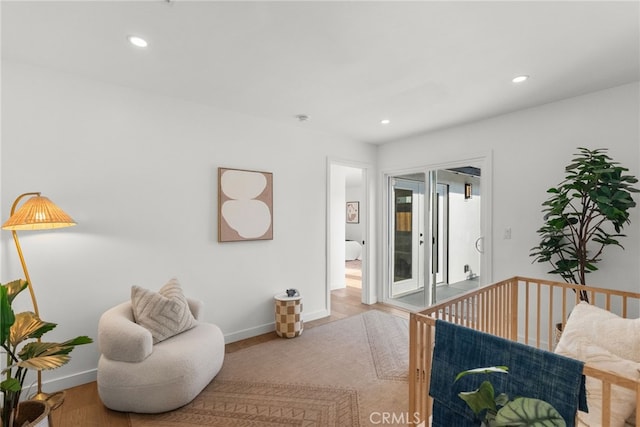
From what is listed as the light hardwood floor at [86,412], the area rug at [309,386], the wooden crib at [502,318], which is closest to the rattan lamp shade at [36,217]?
the light hardwood floor at [86,412]

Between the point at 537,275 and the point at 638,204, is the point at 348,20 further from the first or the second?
the point at 537,275

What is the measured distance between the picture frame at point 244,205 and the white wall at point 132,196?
9 centimetres

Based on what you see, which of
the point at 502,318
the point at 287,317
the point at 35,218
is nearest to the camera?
the point at 35,218

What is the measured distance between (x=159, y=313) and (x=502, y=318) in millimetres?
2531

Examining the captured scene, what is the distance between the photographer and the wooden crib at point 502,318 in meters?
1.44

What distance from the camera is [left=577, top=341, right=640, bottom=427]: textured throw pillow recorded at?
1.22 m

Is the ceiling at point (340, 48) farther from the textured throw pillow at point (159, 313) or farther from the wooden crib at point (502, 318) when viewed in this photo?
the textured throw pillow at point (159, 313)

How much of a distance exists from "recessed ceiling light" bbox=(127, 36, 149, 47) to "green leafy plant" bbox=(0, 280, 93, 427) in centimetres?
152

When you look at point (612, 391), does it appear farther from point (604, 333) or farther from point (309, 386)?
point (309, 386)

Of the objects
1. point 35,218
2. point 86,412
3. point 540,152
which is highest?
point 540,152

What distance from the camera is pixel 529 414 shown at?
0.80 m

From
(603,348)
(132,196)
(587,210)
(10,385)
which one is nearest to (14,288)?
(10,385)

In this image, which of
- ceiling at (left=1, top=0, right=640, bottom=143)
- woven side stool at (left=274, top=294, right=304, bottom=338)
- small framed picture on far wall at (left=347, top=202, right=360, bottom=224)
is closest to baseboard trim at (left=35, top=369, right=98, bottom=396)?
woven side stool at (left=274, top=294, right=304, bottom=338)

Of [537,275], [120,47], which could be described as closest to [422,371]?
[537,275]
